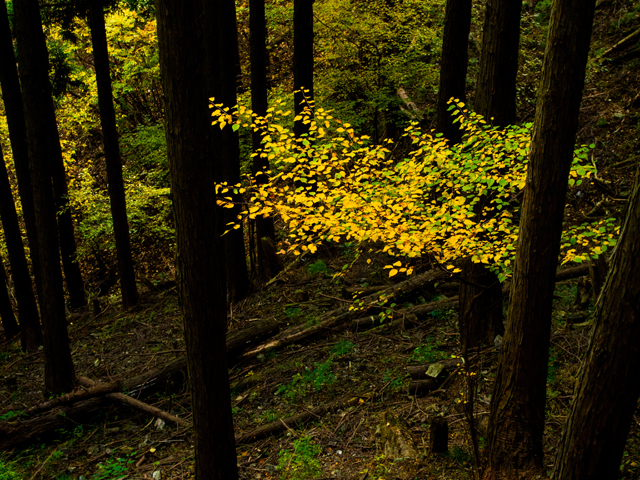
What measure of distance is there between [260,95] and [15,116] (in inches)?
210

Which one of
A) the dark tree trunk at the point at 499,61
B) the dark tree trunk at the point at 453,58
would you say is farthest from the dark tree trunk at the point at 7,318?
the dark tree trunk at the point at 499,61

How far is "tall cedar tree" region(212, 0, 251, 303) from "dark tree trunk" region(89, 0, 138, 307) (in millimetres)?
3009

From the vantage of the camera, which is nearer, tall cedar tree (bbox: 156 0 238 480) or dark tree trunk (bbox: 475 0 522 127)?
tall cedar tree (bbox: 156 0 238 480)

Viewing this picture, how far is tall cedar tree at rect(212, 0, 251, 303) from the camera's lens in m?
8.46

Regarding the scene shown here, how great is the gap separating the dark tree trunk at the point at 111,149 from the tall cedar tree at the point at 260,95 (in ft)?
11.3

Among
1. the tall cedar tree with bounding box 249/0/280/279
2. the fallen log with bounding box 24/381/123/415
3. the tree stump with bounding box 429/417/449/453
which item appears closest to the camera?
the tree stump with bounding box 429/417/449/453

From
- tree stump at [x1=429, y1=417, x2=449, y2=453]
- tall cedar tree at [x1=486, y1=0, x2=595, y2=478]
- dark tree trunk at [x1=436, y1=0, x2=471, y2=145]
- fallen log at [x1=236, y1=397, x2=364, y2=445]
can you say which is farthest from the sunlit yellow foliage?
A: fallen log at [x1=236, y1=397, x2=364, y2=445]

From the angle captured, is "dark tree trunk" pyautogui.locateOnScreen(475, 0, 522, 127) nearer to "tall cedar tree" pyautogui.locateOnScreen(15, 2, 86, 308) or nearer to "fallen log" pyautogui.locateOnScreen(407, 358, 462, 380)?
"fallen log" pyautogui.locateOnScreen(407, 358, 462, 380)

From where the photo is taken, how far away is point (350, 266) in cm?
568

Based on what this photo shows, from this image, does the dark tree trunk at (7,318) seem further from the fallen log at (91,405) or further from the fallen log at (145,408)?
the fallen log at (145,408)

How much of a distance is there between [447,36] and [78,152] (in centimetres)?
1794

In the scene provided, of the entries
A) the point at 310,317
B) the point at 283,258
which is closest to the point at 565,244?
the point at 310,317

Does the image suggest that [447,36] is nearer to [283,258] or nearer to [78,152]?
[283,258]

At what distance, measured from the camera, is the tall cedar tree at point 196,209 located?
147 inches
